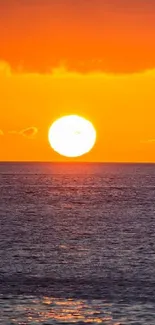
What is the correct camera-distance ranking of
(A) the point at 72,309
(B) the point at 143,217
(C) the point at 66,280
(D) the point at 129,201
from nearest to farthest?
(A) the point at 72,309, (C) the point at 66,280, (B) the point at 143,217, (D) the point at 129,201

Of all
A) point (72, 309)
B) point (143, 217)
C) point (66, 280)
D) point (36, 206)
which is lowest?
point (72, 309)

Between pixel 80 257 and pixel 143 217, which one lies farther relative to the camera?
pixel 143 217

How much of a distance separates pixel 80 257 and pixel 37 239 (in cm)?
1912

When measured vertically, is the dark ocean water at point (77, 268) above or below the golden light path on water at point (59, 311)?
above

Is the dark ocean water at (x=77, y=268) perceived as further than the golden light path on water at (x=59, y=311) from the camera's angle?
Yes

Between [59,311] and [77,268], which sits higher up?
[77,268]

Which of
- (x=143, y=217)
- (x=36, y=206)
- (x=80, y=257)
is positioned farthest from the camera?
(x=36, y=206)

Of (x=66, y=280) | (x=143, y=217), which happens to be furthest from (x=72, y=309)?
(x=143, y=217)

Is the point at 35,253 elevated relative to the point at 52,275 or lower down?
elevated

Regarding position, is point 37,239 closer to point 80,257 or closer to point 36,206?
point 80,257

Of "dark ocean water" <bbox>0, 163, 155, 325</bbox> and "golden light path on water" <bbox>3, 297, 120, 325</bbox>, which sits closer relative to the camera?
"golden light path on water" <bbox>3, 297, 120, 325</bbox>

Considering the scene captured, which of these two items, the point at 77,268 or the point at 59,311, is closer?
the point at 59,311

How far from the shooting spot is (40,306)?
44562mm

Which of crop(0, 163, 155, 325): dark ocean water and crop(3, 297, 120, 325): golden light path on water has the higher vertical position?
crop(0, 163, 155, 325): dark ocean water
